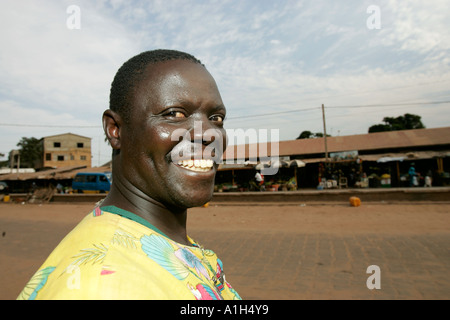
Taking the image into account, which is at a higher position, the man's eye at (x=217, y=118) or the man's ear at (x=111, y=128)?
the man's eye at (x=217, y=118)

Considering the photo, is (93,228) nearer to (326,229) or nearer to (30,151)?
(326,229)

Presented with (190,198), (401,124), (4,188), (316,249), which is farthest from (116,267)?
(401,124)

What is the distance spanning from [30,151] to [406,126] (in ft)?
176

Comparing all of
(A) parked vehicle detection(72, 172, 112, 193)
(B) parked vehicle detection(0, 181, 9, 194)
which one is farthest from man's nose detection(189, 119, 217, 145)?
(B) parked vehicle detection(0, 181, 9, 194)

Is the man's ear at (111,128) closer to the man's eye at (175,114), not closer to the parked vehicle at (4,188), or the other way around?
the man's eye at (175,114)

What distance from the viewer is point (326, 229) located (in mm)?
8180

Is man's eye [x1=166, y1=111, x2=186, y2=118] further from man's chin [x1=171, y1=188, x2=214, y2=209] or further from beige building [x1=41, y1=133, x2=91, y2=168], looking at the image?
beige building [x1=41, y1=133, x2=91, y2=168]

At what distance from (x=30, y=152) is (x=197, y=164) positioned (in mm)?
52559

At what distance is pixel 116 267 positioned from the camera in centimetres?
72

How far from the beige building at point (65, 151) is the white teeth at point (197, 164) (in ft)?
158

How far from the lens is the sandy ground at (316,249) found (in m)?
4.21

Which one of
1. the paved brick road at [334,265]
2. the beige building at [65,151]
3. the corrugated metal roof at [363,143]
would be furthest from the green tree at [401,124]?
the beige building at [65,151]

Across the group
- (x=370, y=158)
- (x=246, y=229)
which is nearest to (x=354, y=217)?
(x=246, y=229)

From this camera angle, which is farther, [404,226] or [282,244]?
[404,226]
